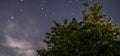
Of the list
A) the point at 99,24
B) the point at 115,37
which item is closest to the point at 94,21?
the point at 99,24

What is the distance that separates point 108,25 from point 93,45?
2.99 m

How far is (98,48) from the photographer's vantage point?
588 inches

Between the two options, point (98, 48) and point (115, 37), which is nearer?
point (98, 48)

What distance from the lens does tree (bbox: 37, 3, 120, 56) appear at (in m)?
15.2

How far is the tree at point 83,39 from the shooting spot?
15.2 meters

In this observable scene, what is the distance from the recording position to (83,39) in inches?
615

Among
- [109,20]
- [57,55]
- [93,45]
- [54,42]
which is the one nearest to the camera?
[93,45]


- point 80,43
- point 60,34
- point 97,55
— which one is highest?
point 60,34

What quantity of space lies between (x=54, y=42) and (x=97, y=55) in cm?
347

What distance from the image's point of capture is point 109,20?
18.4m

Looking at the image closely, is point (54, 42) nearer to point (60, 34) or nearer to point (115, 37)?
point (60, 34)

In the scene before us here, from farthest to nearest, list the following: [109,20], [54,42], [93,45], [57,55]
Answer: [109,20] < [54,42] < [57,55] < [93,45]

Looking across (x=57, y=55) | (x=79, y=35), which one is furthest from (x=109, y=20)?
(x=57, y=55)

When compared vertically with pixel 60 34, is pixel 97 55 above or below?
below
